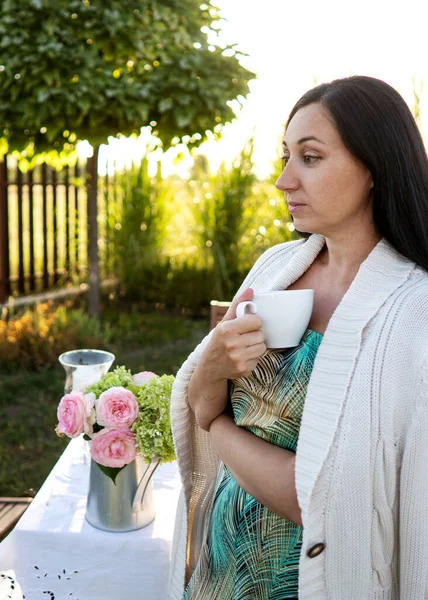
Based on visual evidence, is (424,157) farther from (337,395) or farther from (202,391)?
(202,391)

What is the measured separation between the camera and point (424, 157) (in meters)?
1.19

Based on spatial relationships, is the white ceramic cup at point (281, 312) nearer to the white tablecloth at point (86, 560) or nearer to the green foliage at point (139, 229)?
the white tablecloth at point (86, 560)

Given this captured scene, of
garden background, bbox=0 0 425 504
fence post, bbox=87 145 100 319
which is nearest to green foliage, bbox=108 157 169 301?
garden background, bbox=0 0 425 504

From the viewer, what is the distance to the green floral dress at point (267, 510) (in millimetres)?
1205

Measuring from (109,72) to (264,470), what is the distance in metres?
3.67

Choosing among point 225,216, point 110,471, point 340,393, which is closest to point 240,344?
point 340,393

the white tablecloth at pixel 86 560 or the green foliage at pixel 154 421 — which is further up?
the green foliage at pixel 154 421

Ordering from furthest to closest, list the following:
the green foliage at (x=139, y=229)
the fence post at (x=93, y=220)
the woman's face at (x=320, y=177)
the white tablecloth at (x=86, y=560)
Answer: the green foliage at (x=139, y=229) → the fence post at (x=93, y=220) → the white tablecloth at (x=86, y=560) → the woman's face at (x=320, y=177)

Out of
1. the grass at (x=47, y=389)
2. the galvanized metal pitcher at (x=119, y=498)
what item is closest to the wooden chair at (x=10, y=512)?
the galvanized metal pitcher at (x=119, y=498)

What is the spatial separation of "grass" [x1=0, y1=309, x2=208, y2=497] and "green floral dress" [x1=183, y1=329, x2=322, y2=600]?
2013 mm

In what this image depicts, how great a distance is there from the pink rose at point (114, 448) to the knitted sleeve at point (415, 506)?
2.32 feet

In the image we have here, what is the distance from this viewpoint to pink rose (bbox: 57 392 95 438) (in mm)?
1577

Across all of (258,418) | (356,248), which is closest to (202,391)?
(258,418)

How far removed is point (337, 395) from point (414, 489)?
193 mm
